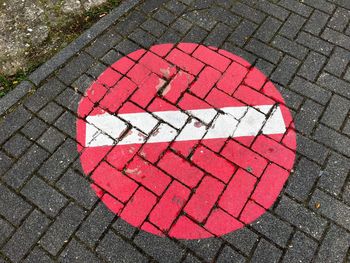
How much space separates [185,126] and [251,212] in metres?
0.97

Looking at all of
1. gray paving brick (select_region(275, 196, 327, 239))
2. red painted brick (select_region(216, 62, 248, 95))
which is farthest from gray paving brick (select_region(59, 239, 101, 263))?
red painted brick (select_region(216, 62, 248, 95))

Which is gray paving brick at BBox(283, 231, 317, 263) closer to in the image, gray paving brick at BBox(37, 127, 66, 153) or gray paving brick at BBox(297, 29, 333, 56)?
gray paving brick at BBox(297, 29, 333, 56)

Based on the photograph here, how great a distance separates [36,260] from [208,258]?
1.32 meters

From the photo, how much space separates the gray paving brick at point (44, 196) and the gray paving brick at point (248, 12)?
2.79 meters

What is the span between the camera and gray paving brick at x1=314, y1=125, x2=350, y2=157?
3.36 m

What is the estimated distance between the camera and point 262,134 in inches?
134

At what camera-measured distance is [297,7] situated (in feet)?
14.2

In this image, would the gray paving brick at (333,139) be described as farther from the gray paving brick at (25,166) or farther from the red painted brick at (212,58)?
the gray paving brick at (25,166)

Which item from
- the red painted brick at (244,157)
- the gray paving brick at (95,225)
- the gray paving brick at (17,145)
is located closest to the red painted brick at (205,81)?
the red painted brick at (244,157)

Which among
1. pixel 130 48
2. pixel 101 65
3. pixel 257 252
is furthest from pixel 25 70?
pixel 257 252

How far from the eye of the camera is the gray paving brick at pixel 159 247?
286 cm

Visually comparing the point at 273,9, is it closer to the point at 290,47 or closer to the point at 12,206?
the point at 290,47

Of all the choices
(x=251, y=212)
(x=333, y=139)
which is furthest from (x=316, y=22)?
(x=251, y=212)

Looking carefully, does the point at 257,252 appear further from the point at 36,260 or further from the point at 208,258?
the point at 36,260
